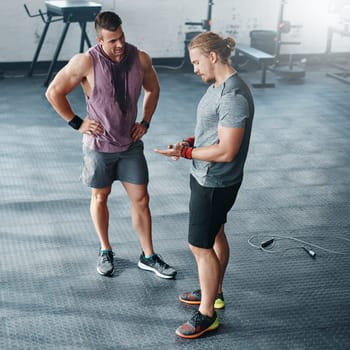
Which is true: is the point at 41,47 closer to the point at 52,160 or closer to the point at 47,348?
the point at 52,160

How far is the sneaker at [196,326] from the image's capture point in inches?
99.6

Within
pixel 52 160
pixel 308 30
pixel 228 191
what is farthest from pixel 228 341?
pixel 308 30

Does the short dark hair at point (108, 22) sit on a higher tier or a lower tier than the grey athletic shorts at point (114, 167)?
higher

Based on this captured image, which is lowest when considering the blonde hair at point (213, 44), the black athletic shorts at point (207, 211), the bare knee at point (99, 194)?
the bare knee at point (99, 194)

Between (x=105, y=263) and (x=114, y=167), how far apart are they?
0.54 meters

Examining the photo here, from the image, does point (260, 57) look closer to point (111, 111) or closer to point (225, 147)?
point (111, 111)

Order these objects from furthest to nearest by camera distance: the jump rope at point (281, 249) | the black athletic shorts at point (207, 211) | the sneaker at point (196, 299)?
the jump rope at point (281, 249) < the sneaker at point (196, 299) < the black athletic shorts at point (207, 211)

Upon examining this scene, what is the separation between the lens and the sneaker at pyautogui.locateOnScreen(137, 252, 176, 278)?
3.01 metres

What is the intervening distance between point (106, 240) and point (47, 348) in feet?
2.55

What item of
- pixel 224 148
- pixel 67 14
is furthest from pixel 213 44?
pixel 67 14

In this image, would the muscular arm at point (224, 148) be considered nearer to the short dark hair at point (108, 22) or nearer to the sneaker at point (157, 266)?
the short dark hair at point (108, 22)

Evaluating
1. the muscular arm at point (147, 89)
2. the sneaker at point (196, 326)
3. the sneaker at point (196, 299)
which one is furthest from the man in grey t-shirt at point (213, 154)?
the muscular arm at point (147, 89)

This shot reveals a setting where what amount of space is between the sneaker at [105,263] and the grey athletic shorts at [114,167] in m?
0.42

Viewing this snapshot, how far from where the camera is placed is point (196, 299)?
2.78 m
